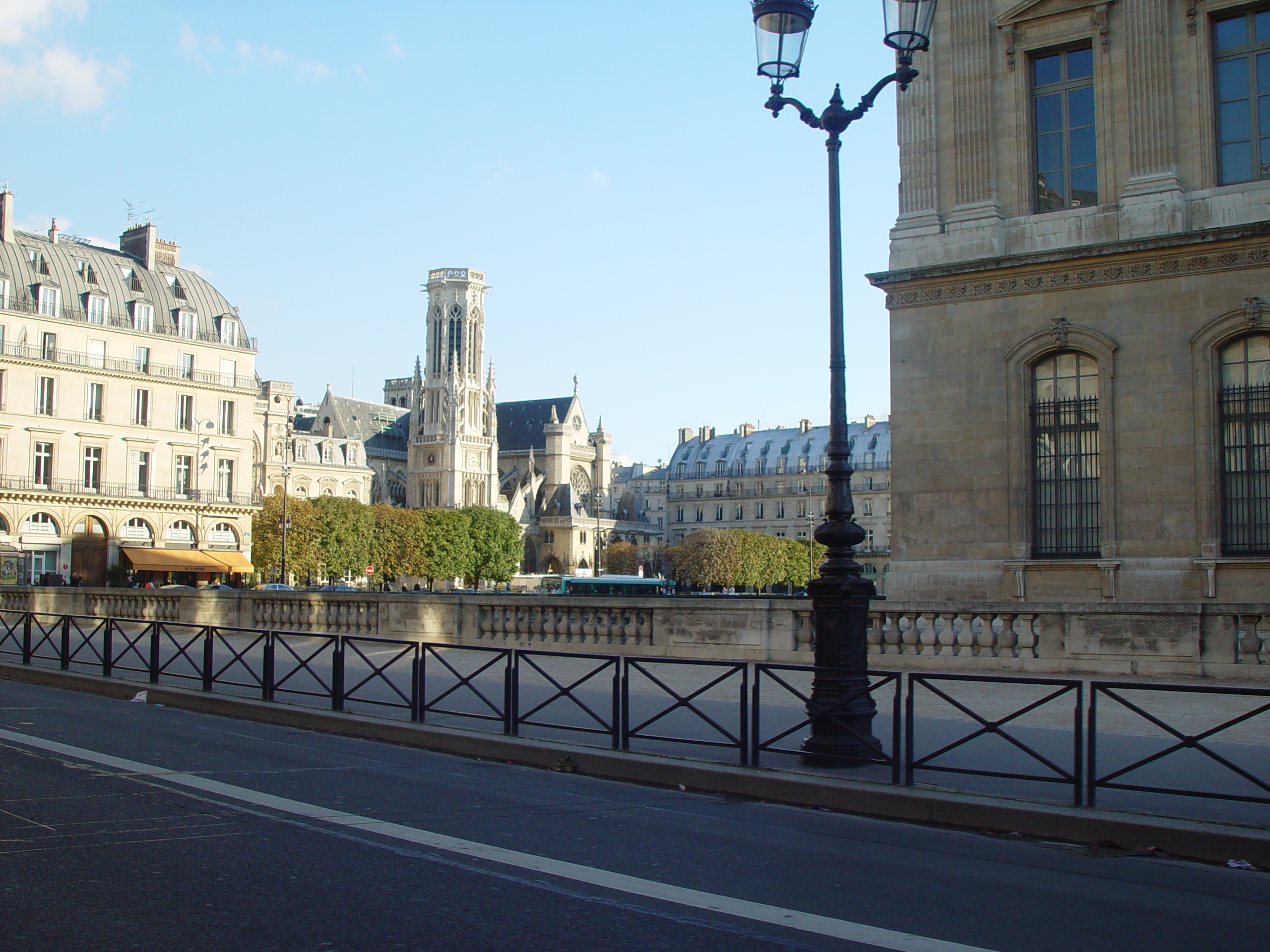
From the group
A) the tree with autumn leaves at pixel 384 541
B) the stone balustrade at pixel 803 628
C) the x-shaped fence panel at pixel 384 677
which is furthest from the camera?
the tree with autumn leaves at pixel 384 541

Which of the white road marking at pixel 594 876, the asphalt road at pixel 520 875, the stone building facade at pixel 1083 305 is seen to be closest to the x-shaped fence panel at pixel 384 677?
the asphalt road at pixel 520 875

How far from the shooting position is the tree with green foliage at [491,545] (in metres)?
126

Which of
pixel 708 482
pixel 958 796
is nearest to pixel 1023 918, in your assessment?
pixel 958 796

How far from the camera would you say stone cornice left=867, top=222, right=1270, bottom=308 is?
62.5 ft

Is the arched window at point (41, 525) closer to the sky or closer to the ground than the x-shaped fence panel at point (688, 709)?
closer to the sky

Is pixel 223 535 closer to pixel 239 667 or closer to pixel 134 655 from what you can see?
pixel 134 655

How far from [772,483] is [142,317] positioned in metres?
86.7

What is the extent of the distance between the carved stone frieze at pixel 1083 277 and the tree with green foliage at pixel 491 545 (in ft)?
346

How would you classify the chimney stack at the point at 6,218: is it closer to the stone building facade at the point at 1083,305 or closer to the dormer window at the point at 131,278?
the dormer window at the point at 131,278

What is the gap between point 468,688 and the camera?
1446 cm

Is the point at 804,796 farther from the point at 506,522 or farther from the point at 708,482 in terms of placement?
the point at 708,482

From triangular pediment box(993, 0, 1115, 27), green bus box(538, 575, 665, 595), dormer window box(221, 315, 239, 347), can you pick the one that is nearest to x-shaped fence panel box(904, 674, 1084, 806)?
triangular pediment box(993, 0, 1115, 27)

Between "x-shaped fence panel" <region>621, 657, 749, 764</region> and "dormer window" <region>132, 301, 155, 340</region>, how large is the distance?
6765cm

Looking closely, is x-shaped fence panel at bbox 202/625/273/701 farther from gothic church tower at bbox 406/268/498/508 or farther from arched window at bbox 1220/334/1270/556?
gothic church tower at bbox 406/268/498/508
